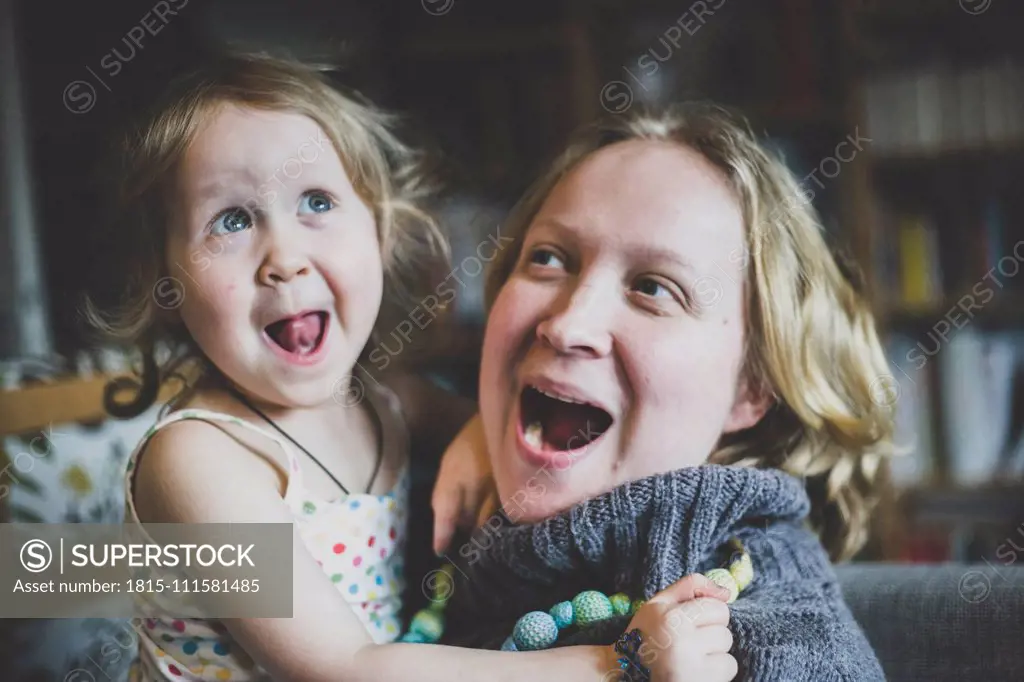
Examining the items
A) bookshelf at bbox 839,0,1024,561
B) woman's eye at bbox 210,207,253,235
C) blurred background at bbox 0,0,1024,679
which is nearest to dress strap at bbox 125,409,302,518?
woman's eye at bbox 210,207,253,235

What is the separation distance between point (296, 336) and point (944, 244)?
123 cm

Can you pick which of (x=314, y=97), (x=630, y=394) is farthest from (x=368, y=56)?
(x=630, y=394)

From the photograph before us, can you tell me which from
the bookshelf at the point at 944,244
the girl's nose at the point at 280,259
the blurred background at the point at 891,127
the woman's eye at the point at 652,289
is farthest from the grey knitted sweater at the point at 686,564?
the bookshelf at the point at 944,244

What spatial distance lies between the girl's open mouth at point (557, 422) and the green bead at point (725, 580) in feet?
0.37

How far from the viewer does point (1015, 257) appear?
149 cm

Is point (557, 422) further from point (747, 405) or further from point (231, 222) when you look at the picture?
point (231, 222)

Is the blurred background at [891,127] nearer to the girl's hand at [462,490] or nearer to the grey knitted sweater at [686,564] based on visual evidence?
the girl's hand at [462,490]

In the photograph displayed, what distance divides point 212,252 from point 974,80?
1.33m

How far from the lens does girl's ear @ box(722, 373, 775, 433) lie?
68cm

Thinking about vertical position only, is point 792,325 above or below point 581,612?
above

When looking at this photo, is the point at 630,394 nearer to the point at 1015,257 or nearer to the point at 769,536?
the point at 769,536

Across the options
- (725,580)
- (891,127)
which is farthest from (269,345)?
(891,127)

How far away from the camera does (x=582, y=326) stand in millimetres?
610

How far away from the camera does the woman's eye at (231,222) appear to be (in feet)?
1.95
